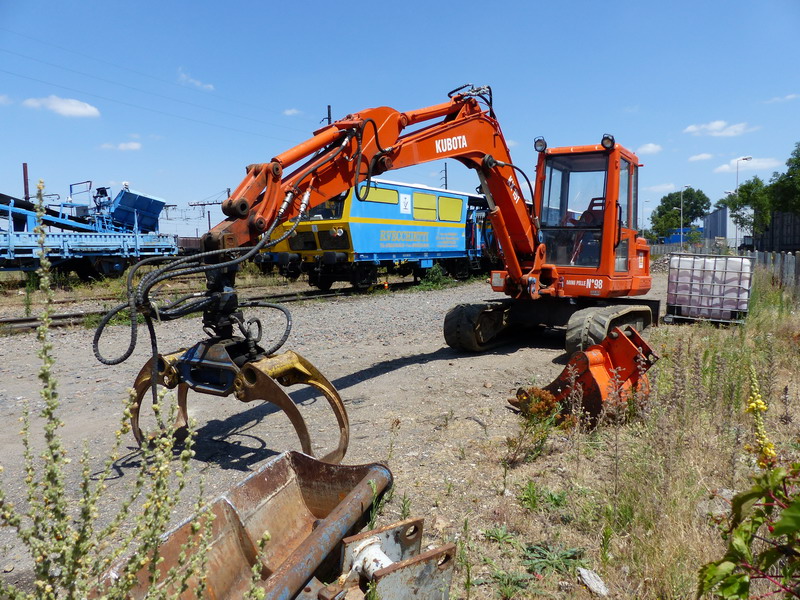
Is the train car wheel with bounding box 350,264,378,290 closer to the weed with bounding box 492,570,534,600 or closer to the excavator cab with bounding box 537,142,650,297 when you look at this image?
the excavator cab with bounding box 537,142,650,297

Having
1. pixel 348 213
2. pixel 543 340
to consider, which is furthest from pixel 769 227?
pixel 543 340

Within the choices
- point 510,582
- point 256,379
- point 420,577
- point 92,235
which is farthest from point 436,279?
point 420,577

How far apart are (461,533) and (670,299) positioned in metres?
8.87

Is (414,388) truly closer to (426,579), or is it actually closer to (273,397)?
(273,397)

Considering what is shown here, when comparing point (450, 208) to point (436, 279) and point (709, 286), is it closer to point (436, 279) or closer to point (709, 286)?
point (436, 279)

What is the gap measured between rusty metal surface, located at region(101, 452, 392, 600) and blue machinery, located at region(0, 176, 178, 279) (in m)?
13.3

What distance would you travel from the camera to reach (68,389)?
6.59 meters

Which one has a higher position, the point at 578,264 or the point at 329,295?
the point at 578,264

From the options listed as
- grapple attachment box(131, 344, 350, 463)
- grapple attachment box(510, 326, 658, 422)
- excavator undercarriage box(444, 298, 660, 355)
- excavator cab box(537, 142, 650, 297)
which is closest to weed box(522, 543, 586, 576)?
grapple attachment box(131, 344, 350, 463)

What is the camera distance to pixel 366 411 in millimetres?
5574

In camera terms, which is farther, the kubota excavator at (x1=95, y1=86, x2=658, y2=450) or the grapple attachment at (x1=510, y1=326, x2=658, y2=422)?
the grapple attachment at (x1=510, y1=326, x2=658, y2=422)

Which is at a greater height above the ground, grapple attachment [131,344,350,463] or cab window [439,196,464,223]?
cab window [439,196,464,223]

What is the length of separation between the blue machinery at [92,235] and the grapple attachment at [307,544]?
1336 centimetres

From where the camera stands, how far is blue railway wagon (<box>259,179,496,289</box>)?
1698 centimetres
